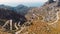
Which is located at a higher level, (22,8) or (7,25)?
(7,25)

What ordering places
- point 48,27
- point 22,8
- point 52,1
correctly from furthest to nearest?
point 22,8, point 52,1, point 48,27

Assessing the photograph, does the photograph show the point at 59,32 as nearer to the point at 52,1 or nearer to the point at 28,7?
the point at 52,1

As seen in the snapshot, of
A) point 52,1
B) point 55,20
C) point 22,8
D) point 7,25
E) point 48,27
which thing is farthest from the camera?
point 22,8

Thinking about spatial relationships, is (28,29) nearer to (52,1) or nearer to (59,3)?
(59,3)

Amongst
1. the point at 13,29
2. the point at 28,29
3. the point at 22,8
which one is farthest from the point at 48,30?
the point at 22,8

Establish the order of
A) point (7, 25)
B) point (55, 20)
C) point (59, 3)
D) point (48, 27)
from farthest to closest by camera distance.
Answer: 1. point (59, 3)
2. point (55, 20)
3. point (48, 27)
4. point (7, 25)

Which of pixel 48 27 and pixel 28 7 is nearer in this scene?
pixel 48 27

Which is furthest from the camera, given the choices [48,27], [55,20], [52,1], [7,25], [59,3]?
[52,1]

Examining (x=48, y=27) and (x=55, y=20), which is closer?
(x=48, y=27)

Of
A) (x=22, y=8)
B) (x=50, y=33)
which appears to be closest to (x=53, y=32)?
(x=50, y=33)
